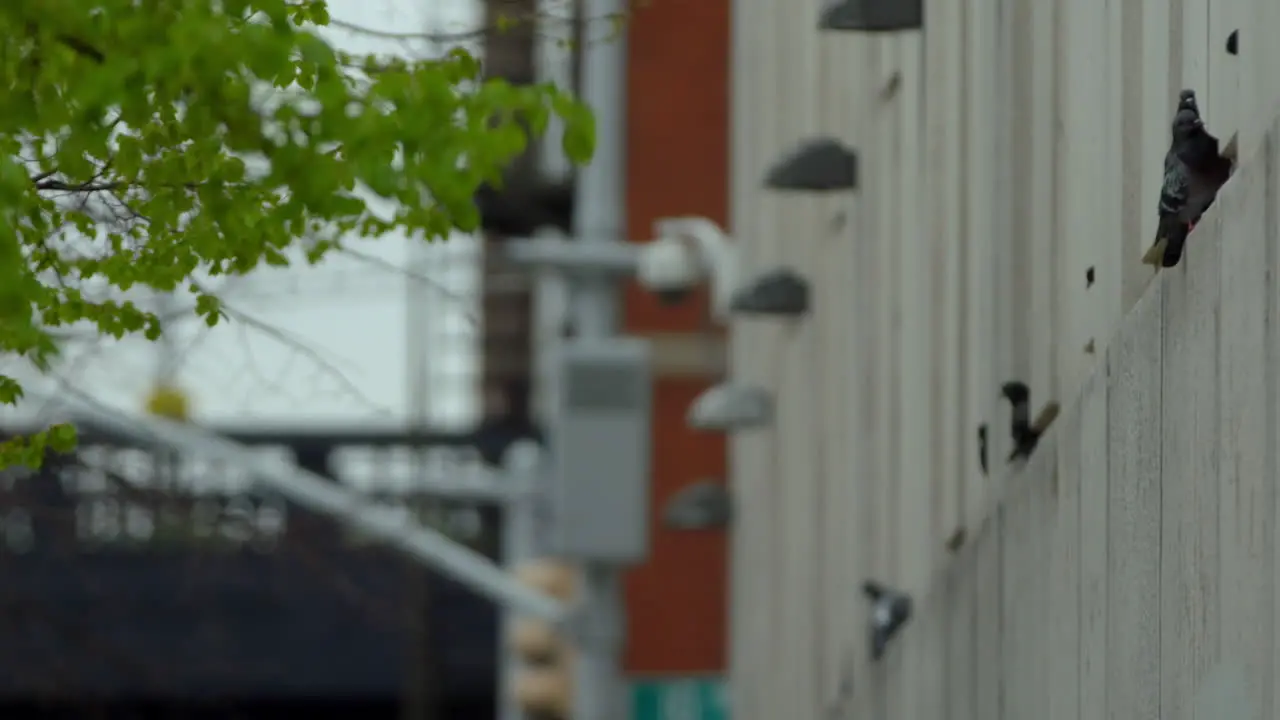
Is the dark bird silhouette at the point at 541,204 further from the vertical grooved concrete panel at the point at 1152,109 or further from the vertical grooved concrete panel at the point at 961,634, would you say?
the vertical grooved concrete panel at the point at 1152,109

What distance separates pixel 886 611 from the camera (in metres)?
15.6

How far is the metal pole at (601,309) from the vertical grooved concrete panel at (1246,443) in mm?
12679

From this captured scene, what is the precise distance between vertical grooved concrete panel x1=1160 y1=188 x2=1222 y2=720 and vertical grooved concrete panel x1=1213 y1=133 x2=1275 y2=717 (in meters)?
0.11

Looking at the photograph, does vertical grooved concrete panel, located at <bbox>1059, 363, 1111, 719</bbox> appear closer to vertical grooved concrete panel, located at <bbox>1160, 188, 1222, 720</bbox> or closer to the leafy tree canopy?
vertical grooved concrete panel, located at <bbox>1160, 188, 1222, 720</bbox>

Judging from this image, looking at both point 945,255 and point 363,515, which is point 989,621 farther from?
point 363,515

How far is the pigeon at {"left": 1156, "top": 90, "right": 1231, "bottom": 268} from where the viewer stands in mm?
8523

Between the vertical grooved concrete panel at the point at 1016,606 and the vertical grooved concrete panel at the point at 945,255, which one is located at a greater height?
the vertical grooved concrete panel at the point at 945,255

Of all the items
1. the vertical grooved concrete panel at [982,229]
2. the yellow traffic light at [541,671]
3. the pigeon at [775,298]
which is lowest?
the yellow traffic light at [541,671]

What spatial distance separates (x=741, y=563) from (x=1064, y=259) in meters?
13.0

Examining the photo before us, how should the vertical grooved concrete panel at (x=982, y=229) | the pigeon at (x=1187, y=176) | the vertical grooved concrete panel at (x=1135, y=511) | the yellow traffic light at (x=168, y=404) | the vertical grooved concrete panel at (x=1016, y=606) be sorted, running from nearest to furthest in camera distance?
the pigeon at (x=1187, y=176) → the vertical grooved concrete panel at (x=1135, y=511) → the vertical grooved concrete panel at (x=1016, y=606) → the vertical grooved concrete panel at (x=982, y=229) → the yellow traffic light at (x=168, y=404)

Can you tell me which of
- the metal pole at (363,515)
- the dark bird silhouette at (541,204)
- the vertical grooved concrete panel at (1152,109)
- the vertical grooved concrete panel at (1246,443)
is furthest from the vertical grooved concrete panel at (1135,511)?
the dark bird silhouette at (541,204)

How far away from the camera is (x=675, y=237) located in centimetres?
2178

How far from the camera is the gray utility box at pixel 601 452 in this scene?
20.2 meters

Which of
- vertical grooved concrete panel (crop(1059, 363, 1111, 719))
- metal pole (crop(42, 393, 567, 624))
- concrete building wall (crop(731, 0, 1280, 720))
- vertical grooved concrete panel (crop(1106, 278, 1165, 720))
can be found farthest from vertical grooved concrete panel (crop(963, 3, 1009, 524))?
metal pole (crop(42, 393, 567, 624))
